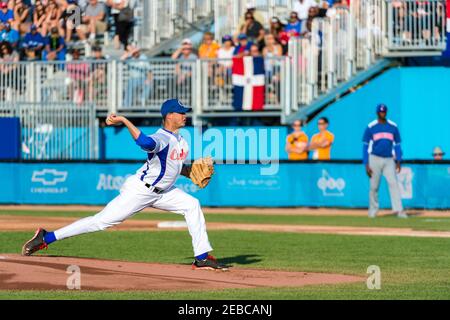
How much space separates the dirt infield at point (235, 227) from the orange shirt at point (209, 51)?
7987 mm

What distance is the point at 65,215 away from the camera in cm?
2641

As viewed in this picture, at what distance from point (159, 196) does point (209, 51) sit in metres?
17.6

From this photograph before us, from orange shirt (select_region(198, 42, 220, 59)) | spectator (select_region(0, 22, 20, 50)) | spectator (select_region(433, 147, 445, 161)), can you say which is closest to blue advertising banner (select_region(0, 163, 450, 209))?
spectator (select_region(433, 147, 445, 161))

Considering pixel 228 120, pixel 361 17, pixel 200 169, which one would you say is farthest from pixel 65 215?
pixel 200 169

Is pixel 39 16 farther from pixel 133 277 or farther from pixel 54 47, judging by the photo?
pixel 133 277

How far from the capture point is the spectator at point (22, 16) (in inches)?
1363

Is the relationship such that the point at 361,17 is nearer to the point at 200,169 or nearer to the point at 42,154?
the point at 42,154

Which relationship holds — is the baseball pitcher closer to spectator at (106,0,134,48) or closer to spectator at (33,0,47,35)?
spectator at (106,0,134,48)

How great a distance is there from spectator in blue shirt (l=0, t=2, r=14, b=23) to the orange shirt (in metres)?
6.68

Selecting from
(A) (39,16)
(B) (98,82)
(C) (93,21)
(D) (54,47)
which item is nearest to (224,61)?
(B) (98,82)

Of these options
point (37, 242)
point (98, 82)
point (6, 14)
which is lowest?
A: point (37, 242)

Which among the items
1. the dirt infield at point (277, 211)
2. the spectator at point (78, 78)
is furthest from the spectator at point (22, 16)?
the dirt infield at point (277, 211)

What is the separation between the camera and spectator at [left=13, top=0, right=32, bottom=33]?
1363 inches

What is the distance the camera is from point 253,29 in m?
31.6
